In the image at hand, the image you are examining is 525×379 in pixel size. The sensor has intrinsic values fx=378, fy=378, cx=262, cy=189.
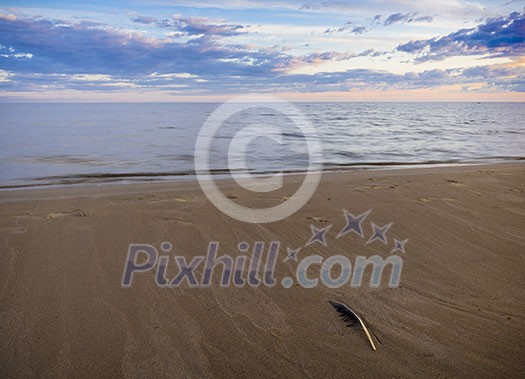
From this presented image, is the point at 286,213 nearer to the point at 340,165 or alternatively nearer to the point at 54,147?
the point at 340,165

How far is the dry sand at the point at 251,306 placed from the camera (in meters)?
2.69

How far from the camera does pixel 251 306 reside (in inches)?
134

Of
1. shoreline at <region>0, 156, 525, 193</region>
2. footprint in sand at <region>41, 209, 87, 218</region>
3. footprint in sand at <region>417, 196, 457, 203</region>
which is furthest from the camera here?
shoreline at <region>0, 156, 525, 193</region>

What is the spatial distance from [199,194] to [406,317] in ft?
16.6

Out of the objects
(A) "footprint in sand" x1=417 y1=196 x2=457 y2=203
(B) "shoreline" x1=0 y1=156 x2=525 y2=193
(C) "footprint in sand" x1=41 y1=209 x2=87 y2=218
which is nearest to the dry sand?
(C) "footprint in sand" x1=41 y1=209 x2=87 y2=218

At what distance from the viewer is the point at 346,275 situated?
13.2 feet

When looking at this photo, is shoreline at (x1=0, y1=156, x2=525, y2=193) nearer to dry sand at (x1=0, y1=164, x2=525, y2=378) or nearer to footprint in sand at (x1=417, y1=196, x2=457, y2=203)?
dry sand at (x1=0, y1=164, x2=525, y2=378)

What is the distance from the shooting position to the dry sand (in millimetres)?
2688

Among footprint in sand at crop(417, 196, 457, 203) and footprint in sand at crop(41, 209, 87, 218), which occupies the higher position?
footprint in sand at crop(417, 196, 457, 203)

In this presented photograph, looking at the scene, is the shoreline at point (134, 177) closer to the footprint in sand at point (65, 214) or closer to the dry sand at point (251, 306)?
the footprint in sand at point (65, 214)

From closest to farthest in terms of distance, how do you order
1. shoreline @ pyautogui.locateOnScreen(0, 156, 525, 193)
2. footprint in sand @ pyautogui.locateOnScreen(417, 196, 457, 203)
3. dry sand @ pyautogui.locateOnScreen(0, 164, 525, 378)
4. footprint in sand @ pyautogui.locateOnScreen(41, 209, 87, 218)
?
dry sand @ pyautogui.locateOnScreen(0, 164, 525, 378) → footprint in sand @ pyautogui.locateOnScreen(41, 209, 87, 218) → footprint in sand @ pyautogui.locateOnScreen(417, 196, 457, 203) → shoreline @ pyautogui.locateOnScreen(0, 156, 525, 193)

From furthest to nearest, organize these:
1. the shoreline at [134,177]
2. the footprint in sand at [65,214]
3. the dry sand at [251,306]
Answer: the shoreline at [134,177]
the footprint in sand at [65,214]
the dry sand at [251,306]

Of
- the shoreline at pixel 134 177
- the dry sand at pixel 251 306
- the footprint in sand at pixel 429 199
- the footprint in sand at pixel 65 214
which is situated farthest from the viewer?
the shoreline at pixel 134 177

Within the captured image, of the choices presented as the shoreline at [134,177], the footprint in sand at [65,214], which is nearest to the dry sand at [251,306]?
the footprint in sand at [65,214]
